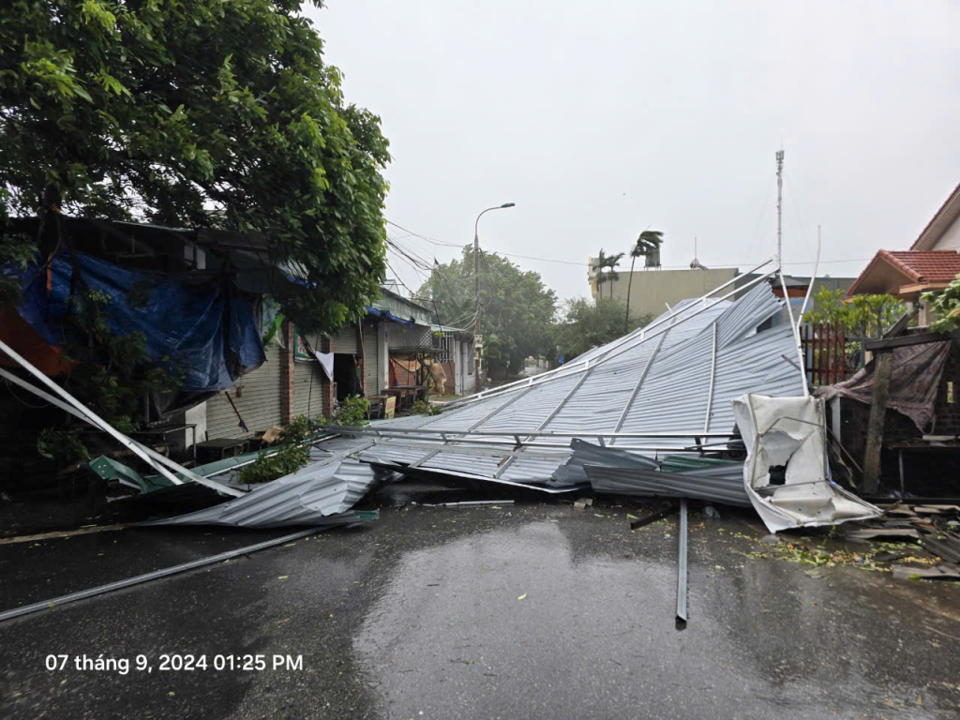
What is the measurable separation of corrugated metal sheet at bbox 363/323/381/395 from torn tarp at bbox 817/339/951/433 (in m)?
11.8

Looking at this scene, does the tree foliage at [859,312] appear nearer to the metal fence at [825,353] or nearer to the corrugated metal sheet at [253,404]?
the metal fence at [825,353]

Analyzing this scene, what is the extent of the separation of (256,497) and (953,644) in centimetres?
532

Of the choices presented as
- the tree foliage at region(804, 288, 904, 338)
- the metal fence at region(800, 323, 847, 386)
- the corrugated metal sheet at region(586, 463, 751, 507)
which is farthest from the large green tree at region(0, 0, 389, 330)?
the tree foliage at region(804, 288, 904, 338)

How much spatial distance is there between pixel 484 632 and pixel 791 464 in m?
3.65

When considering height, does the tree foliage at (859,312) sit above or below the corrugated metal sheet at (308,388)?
above

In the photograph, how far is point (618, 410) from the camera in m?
7.77

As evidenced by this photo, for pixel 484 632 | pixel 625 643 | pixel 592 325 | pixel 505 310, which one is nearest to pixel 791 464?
pixel 625 643

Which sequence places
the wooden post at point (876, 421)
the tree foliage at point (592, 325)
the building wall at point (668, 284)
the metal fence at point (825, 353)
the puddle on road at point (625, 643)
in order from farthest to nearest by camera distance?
the building wall at point (668, 284) → the tree foliage at point (592, 325) → the metal fence at point (825, 353) → the wooden post at point (876, 421) → the puddle on road at point (625, 643)

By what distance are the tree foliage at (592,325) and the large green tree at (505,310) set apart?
337 cm

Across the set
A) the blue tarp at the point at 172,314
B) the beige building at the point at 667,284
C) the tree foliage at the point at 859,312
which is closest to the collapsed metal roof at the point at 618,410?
the tree foliage at the point at 859,312

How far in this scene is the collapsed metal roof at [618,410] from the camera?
638cm

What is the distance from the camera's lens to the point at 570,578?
4.11m

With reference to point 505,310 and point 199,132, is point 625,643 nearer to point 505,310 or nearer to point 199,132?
point 199,132

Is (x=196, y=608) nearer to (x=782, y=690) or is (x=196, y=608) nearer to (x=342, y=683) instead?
(x=342, y=683)
